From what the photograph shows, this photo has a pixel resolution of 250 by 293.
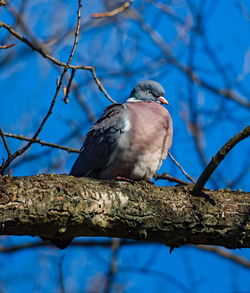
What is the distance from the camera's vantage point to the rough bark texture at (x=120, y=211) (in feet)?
10.1

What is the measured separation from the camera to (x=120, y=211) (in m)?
3.27

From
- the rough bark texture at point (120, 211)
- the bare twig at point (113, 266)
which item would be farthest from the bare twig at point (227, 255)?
the rough bark texture at point (120, 211)

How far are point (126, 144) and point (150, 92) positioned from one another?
3.47ft

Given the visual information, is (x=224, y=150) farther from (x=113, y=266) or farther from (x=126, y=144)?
(x=113, y=266)

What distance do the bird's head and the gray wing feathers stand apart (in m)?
0.64

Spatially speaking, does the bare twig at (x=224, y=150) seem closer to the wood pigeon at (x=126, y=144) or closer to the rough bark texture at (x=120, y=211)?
the rough bark texture at (x=120, y=211)

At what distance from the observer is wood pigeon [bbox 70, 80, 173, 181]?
4.29m

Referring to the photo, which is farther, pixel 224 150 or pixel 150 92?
pixel 150 92

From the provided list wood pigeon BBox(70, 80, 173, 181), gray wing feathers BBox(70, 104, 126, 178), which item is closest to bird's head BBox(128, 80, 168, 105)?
wood pigeon BBox(70, 80, 173, 181)

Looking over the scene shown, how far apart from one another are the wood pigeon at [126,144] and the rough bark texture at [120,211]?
30.5 inches

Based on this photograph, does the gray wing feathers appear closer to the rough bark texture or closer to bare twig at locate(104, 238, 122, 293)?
the rough bark texture

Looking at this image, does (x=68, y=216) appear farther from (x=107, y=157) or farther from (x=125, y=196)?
(x=107, y=157)

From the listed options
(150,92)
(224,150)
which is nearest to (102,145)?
(150,92)

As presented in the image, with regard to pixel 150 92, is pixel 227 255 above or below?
below
